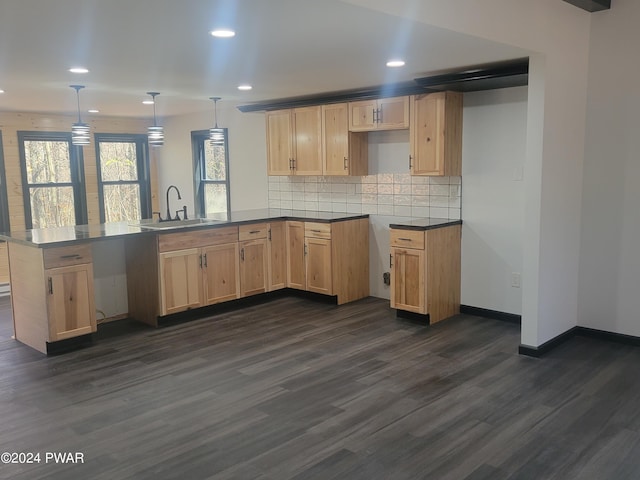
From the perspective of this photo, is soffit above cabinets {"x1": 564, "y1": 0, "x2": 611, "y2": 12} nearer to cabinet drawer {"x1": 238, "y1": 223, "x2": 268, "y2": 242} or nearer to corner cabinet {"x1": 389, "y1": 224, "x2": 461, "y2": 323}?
corner cabinet {"x1": 389, "y1": 224, "x2": 461, "y2": 323}

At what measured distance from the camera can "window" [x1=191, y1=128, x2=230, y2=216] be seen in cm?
754

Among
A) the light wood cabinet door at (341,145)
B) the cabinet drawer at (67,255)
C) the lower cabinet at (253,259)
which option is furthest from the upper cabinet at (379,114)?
the cabinet drawer at (67,255)

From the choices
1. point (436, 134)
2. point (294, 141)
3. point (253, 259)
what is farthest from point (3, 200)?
point (436, 134)

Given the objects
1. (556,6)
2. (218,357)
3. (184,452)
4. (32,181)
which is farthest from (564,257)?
(32,181)

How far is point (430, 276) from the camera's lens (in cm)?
484

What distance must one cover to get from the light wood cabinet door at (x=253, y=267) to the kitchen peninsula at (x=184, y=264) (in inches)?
0.4

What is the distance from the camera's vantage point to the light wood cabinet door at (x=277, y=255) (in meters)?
5.86

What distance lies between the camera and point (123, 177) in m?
8.12

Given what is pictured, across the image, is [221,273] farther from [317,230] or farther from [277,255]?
[317,230]

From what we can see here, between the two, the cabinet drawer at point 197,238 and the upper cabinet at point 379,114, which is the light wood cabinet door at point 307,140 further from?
the cabinet drawer at point 197,238

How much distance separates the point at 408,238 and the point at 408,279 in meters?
0.37

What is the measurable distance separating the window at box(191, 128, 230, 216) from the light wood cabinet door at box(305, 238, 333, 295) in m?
2.16

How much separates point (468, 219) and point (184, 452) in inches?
132

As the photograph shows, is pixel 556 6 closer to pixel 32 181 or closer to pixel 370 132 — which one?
pixel 370 132
